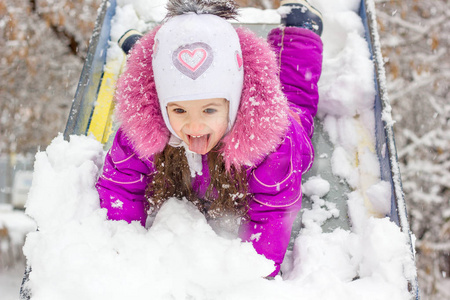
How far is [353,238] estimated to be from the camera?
131cm

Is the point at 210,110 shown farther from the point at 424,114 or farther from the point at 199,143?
the point at 424,114

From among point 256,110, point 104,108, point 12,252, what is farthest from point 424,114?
point 12,252

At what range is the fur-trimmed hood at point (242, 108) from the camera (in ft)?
3.54

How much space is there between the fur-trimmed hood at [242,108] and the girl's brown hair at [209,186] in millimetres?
62

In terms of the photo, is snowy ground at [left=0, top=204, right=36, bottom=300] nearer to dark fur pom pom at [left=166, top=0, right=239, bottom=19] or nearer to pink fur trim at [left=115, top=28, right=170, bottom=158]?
pink fur trim at [left=115, top=28, right=170, bottom=158]

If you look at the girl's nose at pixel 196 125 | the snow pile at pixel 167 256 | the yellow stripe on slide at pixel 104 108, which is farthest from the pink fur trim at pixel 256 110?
the yellow stripe on slide at pixel 104 108

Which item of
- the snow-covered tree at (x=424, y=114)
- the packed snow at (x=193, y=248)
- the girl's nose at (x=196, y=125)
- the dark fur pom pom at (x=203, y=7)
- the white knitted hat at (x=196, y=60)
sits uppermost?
the dark fur pom pom at (x=203, y=7)

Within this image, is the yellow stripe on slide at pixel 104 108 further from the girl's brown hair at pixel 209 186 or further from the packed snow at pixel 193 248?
the girl's brown hair at pixel 209 186

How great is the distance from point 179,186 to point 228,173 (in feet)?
0.67

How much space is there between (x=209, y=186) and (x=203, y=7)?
50 cm

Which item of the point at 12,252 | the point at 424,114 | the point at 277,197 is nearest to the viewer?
the point at 277,197

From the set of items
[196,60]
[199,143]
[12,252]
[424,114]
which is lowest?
[12,252]

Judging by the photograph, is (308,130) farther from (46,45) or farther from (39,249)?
(46,45)

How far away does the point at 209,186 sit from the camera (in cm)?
126
